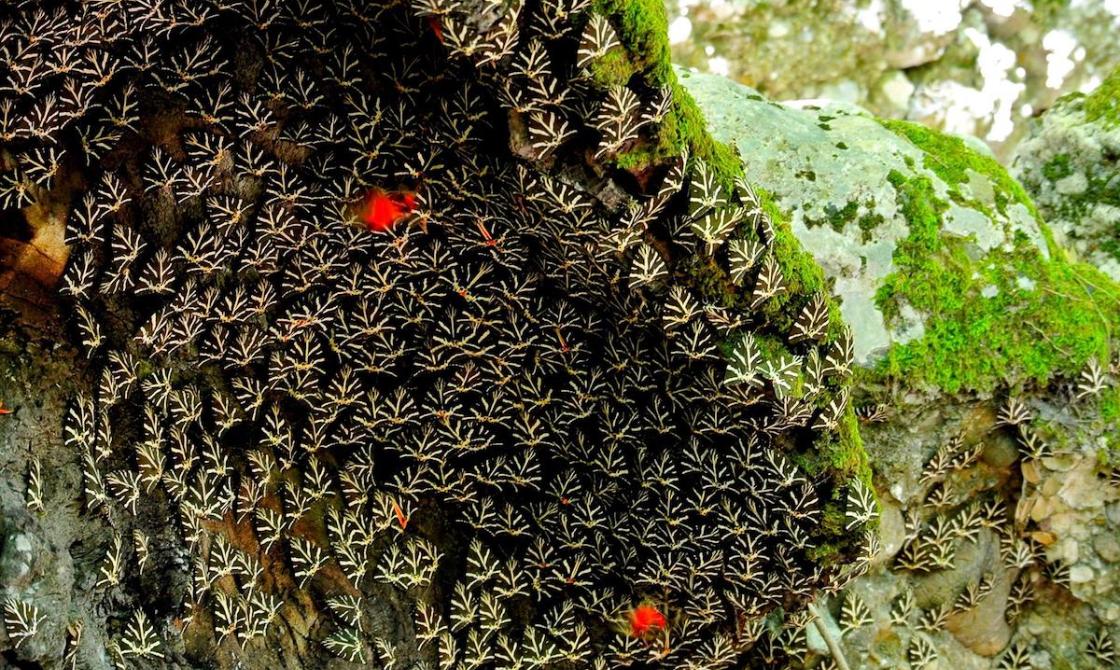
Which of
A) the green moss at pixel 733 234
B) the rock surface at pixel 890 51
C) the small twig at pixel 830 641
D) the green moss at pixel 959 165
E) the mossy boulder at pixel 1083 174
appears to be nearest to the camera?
the green moss at pixel 733 234

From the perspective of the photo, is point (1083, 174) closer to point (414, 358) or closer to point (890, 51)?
point (414, 358)

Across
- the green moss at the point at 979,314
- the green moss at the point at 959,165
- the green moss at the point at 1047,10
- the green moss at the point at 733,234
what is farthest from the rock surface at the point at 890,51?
the green moss at the point at 733,234

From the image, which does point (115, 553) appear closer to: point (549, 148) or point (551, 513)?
point (551, 513)

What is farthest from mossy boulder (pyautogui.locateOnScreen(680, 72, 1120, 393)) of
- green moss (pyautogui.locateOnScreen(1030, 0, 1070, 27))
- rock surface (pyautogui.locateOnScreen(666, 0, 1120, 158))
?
green moss (pyautogui.locateOnScreen(1030, 0, 1070, 27))

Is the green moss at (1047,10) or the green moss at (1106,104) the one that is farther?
the green moss at (1047,10)

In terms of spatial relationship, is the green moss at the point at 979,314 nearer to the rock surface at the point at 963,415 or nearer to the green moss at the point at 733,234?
the rock surface at the point at 963,415

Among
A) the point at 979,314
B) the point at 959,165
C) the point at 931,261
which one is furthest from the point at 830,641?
the point at 959,165

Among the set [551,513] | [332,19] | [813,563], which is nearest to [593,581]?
[551,513]
